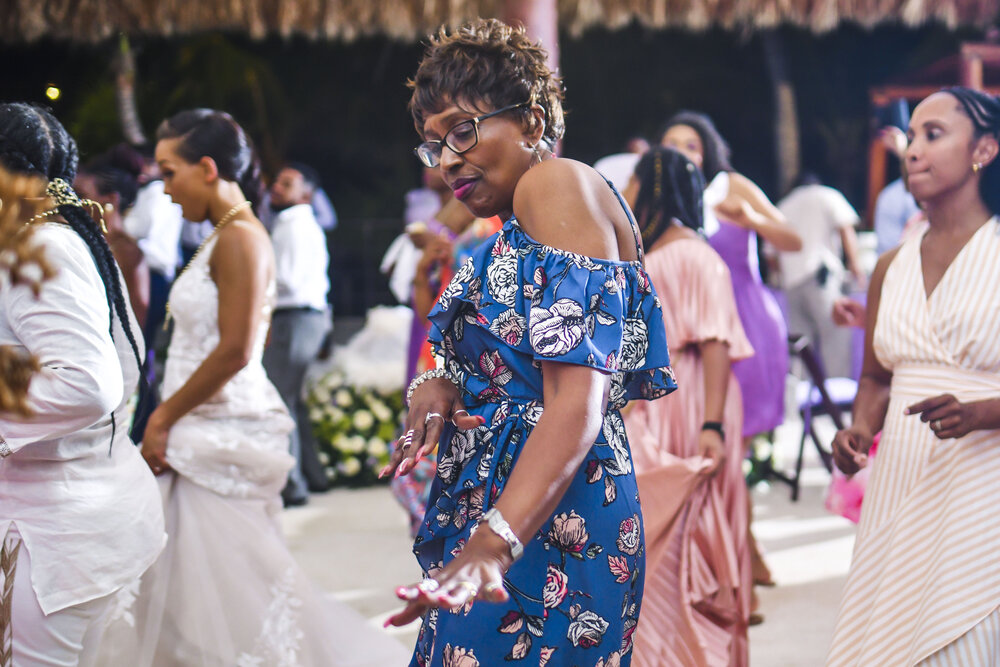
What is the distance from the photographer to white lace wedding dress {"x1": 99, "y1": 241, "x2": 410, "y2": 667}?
3.34 meters

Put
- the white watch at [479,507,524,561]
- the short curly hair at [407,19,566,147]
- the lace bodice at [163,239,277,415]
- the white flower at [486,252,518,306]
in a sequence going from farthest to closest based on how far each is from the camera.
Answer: the lace bodice at [163,239,277,415] → the short curly hair at [407,19,566,147] → the white flower at [486,252,518,306] → the white watch at [479,507,524,561]

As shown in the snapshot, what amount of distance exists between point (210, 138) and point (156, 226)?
3369mm

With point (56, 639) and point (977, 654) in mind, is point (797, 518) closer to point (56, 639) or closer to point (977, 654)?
point (977, 654)

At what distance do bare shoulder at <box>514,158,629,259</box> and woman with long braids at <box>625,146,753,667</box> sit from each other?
5.59ft

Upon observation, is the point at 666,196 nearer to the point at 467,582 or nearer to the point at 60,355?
the point at 60,355

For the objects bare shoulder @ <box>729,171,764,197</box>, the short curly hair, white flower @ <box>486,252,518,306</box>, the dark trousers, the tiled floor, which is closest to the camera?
white flower @ <box>486,252,518,306</box>

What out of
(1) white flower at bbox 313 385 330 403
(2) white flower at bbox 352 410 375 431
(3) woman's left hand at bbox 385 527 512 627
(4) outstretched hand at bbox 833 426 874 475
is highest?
(3) woman's left hand at bbox 385 527 512 627

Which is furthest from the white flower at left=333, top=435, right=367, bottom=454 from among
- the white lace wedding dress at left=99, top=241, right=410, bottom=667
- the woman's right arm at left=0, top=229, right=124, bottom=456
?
A: the woman's right arm at left=0, top=229, right=124, bottom=456

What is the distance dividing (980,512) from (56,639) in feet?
6.99

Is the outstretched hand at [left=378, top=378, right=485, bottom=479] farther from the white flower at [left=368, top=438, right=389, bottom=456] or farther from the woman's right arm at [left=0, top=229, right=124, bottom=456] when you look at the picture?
the white flower at [left=368, top=438, right=389, bottom=456]

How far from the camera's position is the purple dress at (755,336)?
4.84m

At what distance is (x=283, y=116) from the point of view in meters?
11.5

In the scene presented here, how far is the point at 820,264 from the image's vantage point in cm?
777

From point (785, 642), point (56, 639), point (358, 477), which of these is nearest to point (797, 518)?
point (785, 642)
